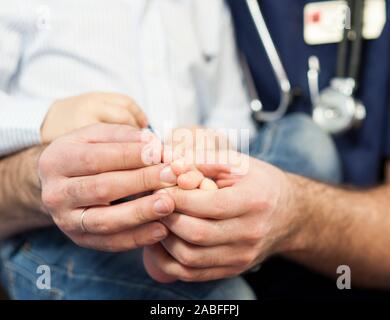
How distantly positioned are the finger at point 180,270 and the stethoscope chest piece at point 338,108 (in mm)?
299

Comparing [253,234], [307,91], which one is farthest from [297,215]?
[307,91]

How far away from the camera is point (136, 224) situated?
1.41 ft

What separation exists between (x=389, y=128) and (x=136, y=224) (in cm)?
45

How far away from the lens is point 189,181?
0.43 metres

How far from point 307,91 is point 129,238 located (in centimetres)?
42

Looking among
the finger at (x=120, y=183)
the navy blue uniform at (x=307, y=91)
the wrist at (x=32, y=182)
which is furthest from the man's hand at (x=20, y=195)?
the navy blue uniform at (x=307, y=91)

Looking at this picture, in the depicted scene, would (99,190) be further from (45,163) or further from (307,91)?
(307,91)

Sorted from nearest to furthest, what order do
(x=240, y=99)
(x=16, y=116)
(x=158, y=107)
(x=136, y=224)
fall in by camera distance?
(x=136, y=224) → (x=16, y=116) → (x=158, y=107) → (x=240, y=99)

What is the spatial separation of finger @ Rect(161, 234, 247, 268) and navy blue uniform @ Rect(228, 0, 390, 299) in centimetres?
25

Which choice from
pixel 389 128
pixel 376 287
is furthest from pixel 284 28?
pixel 376 287

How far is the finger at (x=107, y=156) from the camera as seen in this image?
426 millimetres

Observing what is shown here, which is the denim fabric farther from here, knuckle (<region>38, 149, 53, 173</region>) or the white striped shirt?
knuckle (<region>38, 149, 53, 173</region>)

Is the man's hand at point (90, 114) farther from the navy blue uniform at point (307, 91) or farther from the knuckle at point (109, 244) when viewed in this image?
the navy blue uniform at point (307, 91)
